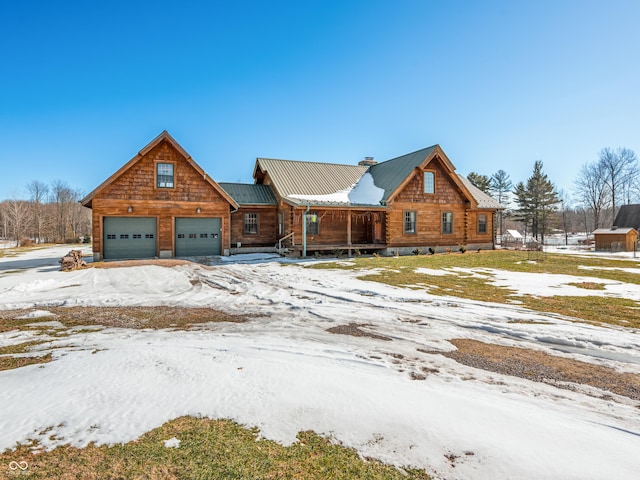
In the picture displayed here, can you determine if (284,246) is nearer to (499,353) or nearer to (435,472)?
(499,353)

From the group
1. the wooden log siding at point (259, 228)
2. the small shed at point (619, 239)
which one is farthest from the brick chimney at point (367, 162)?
the small shed at point (619, 239)

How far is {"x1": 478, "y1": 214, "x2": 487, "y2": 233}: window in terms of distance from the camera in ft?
89.7

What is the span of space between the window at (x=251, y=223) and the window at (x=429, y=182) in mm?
11617

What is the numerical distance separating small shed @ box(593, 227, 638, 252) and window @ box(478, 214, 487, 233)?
10.3 m

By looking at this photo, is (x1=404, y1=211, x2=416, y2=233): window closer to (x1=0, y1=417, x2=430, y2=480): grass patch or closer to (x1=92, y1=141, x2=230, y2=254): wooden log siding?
(x1=92, y1=141, x2=230, y2=254): wooden log siding

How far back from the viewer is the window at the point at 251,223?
892 inches

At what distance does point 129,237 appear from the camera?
19.0 metres

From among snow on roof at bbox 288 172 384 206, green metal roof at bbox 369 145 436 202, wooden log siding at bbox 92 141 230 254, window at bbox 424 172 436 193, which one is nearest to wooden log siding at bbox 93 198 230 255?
wooden log siding at bbox 92 141 230 254

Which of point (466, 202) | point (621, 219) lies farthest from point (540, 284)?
point (621, 219)

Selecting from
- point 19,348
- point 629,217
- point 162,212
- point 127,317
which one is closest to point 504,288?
point 127,317

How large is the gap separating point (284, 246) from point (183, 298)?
12453mm

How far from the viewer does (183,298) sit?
9875 mm

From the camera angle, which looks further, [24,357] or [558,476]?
[24,357]

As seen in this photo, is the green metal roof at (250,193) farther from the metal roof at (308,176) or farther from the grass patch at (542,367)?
the grass patch at (542,367)
